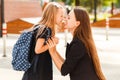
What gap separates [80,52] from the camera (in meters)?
4.53

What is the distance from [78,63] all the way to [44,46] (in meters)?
0.61

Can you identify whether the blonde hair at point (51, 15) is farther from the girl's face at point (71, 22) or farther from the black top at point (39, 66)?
the girl's face at point (71, 22)

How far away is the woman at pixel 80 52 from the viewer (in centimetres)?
453

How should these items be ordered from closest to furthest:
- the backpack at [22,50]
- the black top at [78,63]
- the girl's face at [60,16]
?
1. the black top at [78,63]
2. the girl's face at [60,16]
3. the backpack at [22,50]

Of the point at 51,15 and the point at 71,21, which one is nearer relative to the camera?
the point at 71,21

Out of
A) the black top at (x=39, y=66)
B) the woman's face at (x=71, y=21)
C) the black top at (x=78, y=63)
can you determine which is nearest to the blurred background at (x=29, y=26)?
the black top at (x=39, y=66)

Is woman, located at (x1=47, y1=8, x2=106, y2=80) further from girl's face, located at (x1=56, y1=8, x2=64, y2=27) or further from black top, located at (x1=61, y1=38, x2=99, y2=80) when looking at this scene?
girl's face, located at (x1=56, y1=8, x2=64, y2=27)

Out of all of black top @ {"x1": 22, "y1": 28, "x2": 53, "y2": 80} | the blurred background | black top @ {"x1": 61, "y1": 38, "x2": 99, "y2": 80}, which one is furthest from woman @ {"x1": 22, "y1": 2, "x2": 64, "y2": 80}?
the blurred background

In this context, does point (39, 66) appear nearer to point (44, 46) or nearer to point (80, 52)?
point (44, 46)

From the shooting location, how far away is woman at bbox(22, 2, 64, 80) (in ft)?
16.6

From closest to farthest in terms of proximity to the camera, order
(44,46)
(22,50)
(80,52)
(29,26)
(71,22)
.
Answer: (80,52)
(71,22)
(44,46)
(22,50)
(29,26)

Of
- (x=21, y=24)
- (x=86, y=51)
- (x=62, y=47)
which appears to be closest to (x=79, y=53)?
(x=86, y=51)

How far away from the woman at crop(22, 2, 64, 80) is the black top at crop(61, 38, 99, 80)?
531mm

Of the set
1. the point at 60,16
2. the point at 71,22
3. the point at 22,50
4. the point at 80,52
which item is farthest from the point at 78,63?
the point at 22,50
